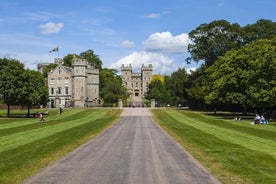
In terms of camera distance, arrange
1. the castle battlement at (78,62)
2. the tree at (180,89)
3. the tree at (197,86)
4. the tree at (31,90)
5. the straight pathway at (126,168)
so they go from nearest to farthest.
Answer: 1. the straight pathway at (126,168)
2. the tree at (31,90)
3. the tree at (197,86)
4. the tree at (180,89)
5. the castle battlement at (78,62)

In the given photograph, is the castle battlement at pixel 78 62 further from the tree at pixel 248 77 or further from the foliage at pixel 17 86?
the tree at pixel 248 77

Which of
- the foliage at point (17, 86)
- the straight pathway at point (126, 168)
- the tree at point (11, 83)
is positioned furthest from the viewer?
the foliage at point (17, 86)

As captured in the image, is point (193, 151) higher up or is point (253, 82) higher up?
point (253, 82)

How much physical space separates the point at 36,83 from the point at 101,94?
65.8 m

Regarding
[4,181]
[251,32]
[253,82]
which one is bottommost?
[4,181]

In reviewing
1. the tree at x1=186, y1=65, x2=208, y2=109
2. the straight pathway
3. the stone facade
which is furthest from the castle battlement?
the straight pathway

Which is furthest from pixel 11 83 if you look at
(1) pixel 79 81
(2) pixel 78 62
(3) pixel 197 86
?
(1) pixel 79 81

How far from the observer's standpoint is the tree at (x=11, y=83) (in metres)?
72.9

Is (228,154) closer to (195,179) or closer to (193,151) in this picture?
(193,151)

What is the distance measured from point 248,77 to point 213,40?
3379 centimetres

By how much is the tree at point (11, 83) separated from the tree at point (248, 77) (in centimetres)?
3255

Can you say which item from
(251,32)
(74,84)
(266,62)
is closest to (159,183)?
(266,62)

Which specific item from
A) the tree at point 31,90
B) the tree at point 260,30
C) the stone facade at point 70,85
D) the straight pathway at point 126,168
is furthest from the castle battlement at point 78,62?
the straight pathway at point 126,168

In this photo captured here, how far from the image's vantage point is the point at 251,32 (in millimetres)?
91688
